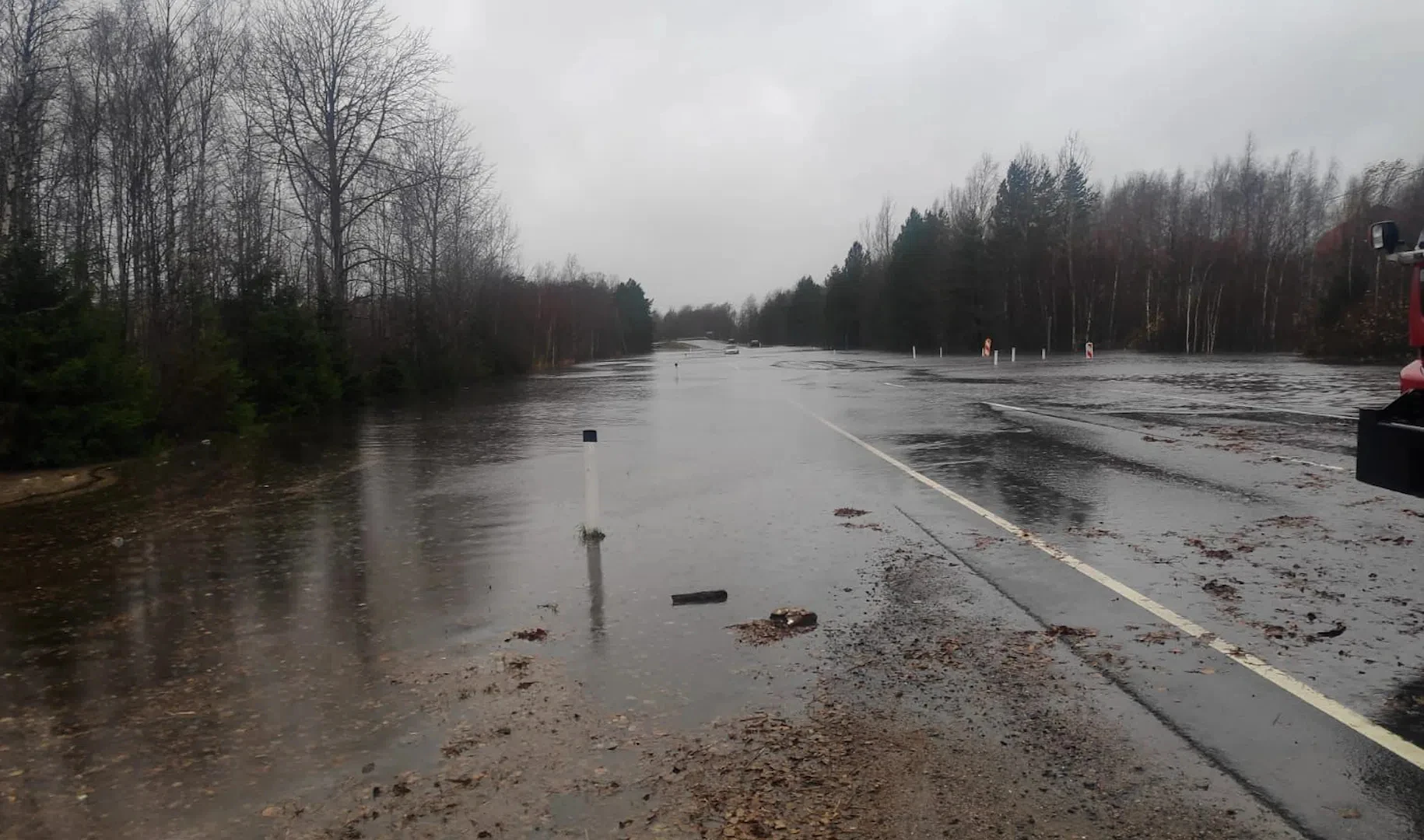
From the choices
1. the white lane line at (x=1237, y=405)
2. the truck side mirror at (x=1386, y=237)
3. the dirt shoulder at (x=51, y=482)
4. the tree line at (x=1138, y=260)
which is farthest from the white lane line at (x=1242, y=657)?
the tree line at (x=1138, y=260)

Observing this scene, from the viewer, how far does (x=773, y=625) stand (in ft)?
19.3

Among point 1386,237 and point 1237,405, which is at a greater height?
point 1386,237

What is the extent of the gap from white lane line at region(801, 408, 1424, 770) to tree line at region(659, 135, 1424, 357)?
5874 centimetres

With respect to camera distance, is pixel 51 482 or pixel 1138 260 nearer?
pixel 51 482

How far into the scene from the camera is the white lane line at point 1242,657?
3.96m

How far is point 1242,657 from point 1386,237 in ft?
13.4

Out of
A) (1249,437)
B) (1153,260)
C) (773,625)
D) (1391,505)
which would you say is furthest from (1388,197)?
(773,625)

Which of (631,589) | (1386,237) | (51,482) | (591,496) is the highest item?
(1386,237)

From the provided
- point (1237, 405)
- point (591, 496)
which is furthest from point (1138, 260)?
point (591, 496)

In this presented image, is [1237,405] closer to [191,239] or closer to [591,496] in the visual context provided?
[591,496]

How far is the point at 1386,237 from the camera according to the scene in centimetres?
705

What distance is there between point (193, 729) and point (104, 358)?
11.8 meters

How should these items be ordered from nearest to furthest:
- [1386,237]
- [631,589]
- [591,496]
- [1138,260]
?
[631,589], [1386,237], [591,496], [1138,260]

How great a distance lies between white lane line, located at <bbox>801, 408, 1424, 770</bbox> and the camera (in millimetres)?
3961
